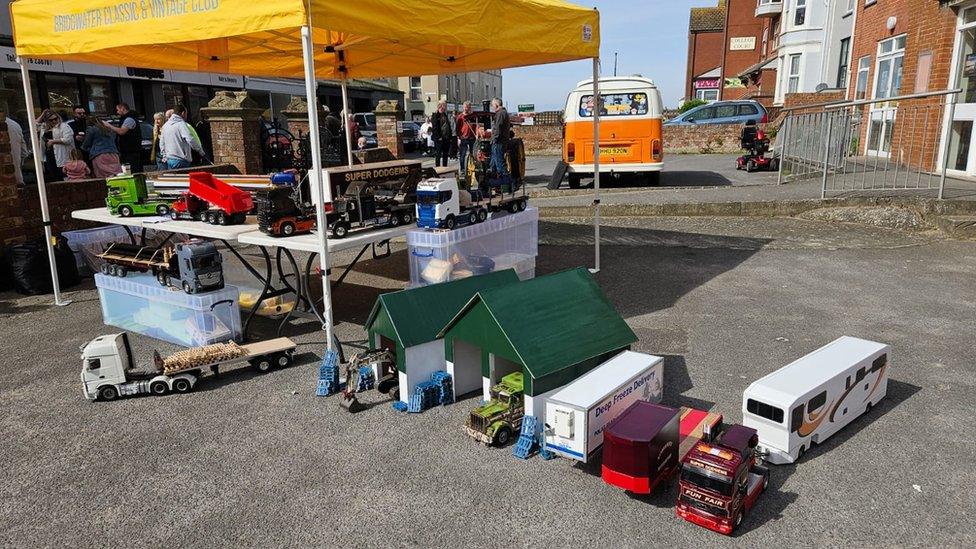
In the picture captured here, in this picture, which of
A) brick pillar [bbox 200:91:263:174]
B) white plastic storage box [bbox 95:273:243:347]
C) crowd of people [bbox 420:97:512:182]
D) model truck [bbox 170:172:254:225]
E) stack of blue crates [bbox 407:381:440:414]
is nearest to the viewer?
stack of blue crates [bbox 407:381:440:414]

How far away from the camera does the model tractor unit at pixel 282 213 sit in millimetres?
5812

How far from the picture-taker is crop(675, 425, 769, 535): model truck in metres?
3.14

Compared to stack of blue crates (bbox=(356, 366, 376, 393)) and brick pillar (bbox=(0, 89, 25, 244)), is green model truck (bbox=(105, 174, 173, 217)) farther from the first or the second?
stack of blue crates (bbox=(356, 366, 376, 393))

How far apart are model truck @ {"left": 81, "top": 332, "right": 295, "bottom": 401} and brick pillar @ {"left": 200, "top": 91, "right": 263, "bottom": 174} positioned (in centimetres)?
1003

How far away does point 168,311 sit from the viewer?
615 centimetres

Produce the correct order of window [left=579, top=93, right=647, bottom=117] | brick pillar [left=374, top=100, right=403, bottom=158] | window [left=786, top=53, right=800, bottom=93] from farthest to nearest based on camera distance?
window [left=786, top=53, right=800, bottom=93] < brick pillar [left=374, top=100, right=403, bottom=158] < window [left=579, top=93, right=647, bottom=117]

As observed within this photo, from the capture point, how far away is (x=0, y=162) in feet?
27.2

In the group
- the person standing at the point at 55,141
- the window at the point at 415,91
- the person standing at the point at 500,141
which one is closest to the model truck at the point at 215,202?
the person standing at the point at 500,141

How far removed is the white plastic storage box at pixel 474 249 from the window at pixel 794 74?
30.6m

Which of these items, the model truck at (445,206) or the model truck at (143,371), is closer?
the model truck at (143,371)

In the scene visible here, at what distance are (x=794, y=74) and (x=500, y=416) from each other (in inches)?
1375

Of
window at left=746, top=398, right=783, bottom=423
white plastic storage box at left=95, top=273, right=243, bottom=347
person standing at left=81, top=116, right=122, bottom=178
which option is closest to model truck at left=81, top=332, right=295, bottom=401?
white plastic storage box at left=95, top=273, right=243, bottom=347

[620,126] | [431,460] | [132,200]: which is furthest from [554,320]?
[620,126]

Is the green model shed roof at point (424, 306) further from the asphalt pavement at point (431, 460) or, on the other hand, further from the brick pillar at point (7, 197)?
the brick pillar at point (7, 197)
